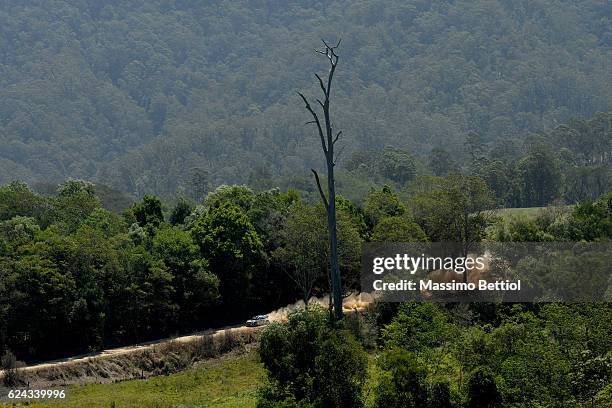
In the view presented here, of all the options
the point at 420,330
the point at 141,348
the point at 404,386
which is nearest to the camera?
the point at 404,386

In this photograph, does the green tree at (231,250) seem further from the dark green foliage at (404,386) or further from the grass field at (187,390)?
the dark green foliage at (404,386)

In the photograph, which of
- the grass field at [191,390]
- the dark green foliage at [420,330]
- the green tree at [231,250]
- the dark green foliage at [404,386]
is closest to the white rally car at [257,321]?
the green tree at [231,250]

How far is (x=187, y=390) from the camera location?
26375 millimetres

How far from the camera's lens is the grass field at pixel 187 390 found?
23734 millimetres

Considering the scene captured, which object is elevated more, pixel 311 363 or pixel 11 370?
pixel 311 363

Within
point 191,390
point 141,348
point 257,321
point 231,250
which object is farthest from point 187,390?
point 231,250

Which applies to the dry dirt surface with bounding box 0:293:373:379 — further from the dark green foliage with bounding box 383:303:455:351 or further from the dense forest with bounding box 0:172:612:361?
the dark green foliage with bounding box 383:303:455:351

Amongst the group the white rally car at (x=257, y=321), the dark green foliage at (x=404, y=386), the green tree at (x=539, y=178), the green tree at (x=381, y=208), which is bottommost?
the dark green foliage at (x=404, y=386)

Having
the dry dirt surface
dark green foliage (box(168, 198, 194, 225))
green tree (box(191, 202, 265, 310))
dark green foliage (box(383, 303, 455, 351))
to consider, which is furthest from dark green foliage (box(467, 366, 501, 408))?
dark green foliage (box(168, 198, 194, 225))

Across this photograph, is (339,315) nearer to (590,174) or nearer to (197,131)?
(590,174)

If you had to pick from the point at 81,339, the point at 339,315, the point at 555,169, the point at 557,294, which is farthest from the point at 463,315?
the point at 555,169

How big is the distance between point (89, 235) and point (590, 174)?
246 feet

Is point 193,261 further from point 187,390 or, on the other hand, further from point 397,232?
point 187,390

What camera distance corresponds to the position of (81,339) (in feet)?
119
